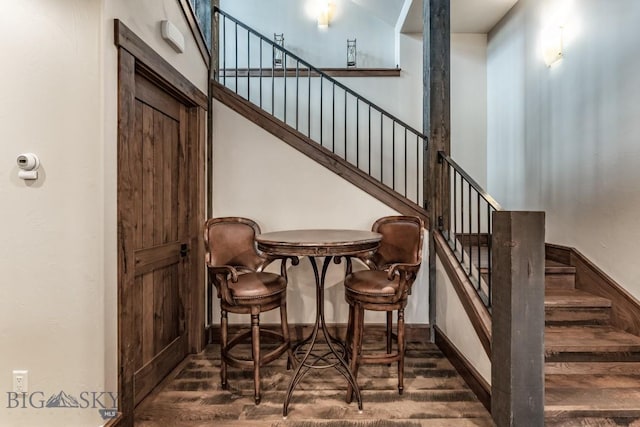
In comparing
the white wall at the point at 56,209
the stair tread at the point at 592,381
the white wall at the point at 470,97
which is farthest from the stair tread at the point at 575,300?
the white wall at the point at 56,209

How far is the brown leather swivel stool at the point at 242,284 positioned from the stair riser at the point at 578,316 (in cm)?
191

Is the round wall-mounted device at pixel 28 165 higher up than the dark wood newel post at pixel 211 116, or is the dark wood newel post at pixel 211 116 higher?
the dark wood newel post at pixel 211 116

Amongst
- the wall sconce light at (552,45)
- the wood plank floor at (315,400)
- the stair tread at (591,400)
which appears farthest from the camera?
the wall sconce light at (552,45)

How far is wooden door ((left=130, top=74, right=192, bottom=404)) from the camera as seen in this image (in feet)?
7.11

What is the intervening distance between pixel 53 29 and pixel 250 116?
161 centimetres

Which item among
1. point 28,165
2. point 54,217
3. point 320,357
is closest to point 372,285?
point 320,357

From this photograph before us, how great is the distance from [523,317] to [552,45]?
2.86 meters

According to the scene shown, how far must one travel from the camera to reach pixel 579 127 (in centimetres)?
299

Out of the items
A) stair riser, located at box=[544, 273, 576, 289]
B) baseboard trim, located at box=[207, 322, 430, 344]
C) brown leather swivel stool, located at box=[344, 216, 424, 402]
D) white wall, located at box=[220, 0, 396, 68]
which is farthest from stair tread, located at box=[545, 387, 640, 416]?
white wall, located at box=[220, 0, 396, 68]

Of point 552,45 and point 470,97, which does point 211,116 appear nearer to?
point 552,45

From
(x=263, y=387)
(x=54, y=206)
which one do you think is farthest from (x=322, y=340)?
(x=54, y=206)

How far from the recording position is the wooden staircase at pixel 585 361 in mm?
1865

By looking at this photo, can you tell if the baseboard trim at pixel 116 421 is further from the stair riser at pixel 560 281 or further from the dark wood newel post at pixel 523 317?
the stair riser at pixel 560 281

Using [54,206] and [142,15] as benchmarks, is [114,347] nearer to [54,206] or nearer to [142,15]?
[54,206]
